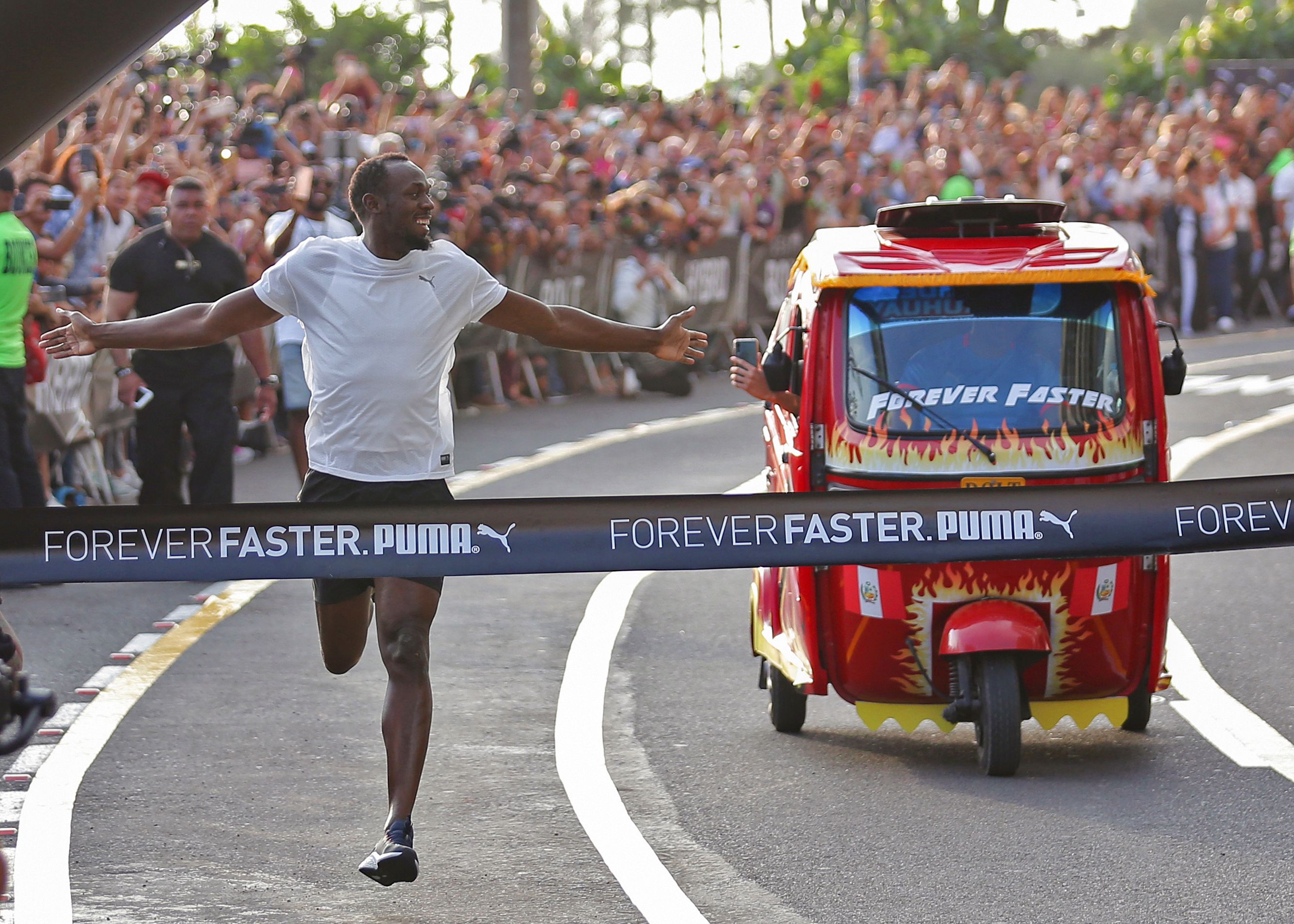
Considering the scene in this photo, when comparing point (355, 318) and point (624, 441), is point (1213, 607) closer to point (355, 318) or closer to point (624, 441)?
point (355, 318)

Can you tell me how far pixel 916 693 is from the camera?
296 inches

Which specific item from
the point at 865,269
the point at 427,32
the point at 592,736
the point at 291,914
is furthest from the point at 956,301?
the point at 427,32

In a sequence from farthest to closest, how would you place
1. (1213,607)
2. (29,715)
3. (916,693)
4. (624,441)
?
(624,441)
(1213,607)
(916,693)
(29,715)

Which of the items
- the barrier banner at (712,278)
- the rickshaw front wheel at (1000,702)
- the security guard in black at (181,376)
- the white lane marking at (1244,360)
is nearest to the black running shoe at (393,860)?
the rickshaw front wheel at (1000,702)

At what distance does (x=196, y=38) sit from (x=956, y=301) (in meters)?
39.3

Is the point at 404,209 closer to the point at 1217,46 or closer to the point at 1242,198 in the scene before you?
the point at 1242,198

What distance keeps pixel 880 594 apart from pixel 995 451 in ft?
2.18

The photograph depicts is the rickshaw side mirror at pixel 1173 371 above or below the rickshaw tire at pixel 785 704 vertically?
above

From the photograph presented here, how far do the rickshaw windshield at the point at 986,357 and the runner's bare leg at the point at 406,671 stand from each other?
85.0 inches

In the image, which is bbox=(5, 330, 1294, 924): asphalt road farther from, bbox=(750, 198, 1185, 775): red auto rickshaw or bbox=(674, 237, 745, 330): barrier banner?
bbox=(674, 237, 745, 330): barrier banner

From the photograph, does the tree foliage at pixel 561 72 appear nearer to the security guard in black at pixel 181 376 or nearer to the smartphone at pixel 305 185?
the smartphone at pixel 305 185

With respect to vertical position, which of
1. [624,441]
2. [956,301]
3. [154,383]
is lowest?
[624,441]

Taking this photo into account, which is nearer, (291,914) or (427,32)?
(291,914)

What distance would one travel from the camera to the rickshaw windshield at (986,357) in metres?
7.55
